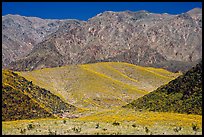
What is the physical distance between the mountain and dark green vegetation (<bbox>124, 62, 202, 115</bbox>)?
32.3 m

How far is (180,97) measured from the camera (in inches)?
1913

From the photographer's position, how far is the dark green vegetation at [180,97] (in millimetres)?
44650

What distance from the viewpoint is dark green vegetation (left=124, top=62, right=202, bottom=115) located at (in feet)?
146

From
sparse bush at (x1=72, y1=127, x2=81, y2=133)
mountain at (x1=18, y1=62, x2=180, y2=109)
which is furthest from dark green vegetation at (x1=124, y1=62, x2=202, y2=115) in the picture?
Answer: mountain at (x1=18, y1=62, x2=180, y2=109)

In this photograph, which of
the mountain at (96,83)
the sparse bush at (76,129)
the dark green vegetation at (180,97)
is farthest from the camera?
the mountain at (96,83)

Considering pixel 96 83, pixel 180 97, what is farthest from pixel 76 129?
pixel 96 83

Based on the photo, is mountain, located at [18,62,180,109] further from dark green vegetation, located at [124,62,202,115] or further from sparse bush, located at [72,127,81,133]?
sparse bush, located at [72,127,81,133]

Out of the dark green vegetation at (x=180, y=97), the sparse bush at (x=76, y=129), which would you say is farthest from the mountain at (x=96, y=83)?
the sparse bush at (x=76, y=129)

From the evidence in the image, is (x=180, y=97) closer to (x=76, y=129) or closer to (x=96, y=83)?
(x=76, y=129)

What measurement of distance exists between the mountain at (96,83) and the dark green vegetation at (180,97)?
Result: 32.3 meters

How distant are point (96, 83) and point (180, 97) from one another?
202 feet

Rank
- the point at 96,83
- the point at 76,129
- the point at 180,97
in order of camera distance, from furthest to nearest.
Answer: the point at 96,83
the point at 180,97
the point at 76,129

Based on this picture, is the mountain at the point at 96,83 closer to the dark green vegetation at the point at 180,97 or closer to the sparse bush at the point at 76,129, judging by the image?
the dark green vegetation at the point at 180,97

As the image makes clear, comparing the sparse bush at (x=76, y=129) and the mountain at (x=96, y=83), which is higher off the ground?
the mountain at (x=96, y=83)
